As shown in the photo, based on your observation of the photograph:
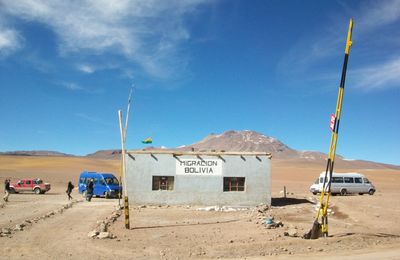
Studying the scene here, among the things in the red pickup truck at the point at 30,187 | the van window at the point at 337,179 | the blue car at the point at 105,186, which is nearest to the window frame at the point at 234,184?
the blue car at the point at 105,186

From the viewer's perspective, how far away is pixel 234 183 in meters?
29.9

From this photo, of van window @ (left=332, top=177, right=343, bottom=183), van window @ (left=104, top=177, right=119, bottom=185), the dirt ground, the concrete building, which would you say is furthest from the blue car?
van window @ (left=332, top=177, right=343, bottom=183)

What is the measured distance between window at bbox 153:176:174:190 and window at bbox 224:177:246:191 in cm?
376

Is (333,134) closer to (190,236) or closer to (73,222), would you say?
(190,236)

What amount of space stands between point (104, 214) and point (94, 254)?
1086 centimetres

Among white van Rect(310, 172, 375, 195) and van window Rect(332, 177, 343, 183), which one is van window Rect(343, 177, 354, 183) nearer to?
A: white van Rect(310, 172, 375, 195)

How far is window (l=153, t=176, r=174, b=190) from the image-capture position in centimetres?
2961

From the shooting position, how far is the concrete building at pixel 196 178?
29406mm

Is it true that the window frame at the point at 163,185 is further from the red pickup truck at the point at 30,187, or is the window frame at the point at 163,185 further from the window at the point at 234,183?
the red pickup truck at the point at 30,187

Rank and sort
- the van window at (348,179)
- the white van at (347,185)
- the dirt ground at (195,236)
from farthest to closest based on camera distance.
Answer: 1. the van window at (348,179)
2. the white van at (347,185)
3. the dirt ground at (195,236)

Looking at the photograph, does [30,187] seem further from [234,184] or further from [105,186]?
[234,184]

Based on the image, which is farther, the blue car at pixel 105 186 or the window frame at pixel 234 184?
→ the blue car at pixel 105 186

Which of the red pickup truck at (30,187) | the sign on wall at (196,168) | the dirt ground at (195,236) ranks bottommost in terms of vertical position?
the dirt ground at (195,236)

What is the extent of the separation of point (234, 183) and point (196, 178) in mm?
2684
